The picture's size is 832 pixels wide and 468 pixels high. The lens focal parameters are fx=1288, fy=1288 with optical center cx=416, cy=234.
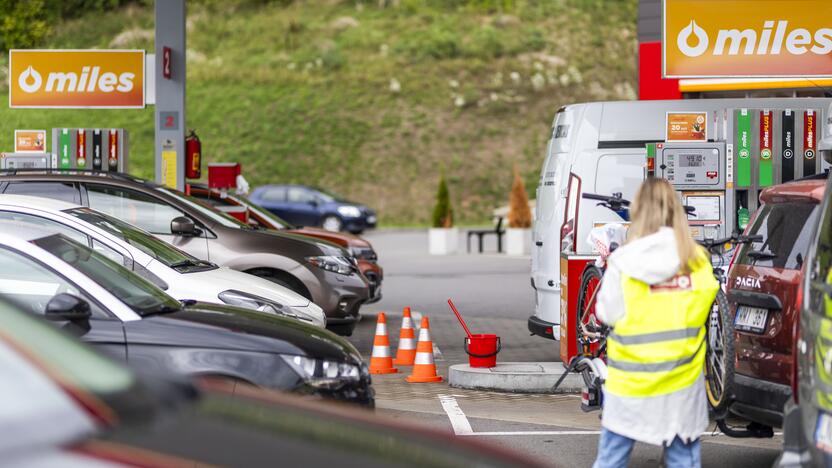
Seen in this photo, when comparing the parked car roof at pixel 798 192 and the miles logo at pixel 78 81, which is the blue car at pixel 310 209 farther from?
the parked car roof at pixel 798 192

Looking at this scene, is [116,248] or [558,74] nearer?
[116,248]

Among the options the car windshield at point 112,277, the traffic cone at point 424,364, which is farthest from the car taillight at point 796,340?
the traffic cone at point 424,364

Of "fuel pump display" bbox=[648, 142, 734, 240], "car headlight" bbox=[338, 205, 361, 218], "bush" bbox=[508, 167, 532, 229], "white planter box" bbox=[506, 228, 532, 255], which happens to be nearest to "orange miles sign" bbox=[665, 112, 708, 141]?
"fuel pump display" bbox=[648, 142, 734, 240]

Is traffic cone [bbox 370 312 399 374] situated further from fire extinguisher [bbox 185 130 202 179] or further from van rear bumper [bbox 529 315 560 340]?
fire extinguisher [bbox 185 130 202 179]

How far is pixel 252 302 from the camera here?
920 cm

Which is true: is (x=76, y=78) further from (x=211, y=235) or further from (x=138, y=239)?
(x=138, y=239)

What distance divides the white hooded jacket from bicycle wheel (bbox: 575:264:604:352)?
118 inches

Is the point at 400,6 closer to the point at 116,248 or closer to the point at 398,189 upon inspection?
the point at 398,189

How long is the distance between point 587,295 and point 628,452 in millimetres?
3488

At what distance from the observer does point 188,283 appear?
9.11 m

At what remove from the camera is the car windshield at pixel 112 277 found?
6754mm

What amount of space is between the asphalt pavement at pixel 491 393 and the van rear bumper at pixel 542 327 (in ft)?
2.67

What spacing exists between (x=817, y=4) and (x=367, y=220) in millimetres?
25313

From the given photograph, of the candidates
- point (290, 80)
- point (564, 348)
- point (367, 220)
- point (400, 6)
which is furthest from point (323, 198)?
point (564, 348)
